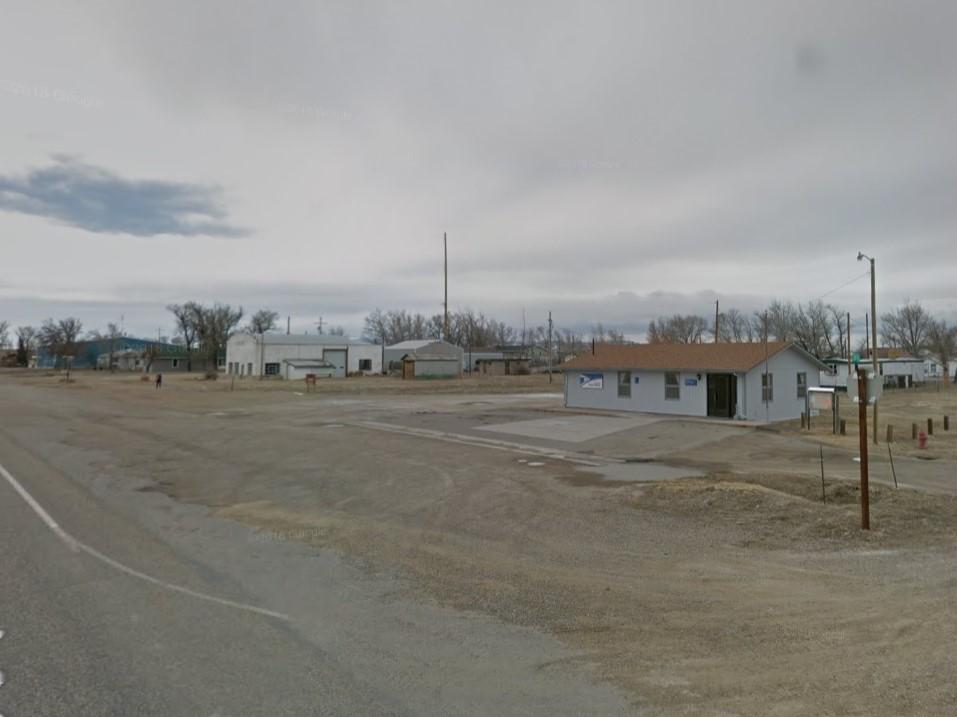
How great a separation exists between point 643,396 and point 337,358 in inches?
2042

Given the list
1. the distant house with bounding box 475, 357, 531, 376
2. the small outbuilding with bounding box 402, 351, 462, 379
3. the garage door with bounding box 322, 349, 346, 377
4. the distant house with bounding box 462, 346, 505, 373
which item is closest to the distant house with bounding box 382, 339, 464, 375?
the small outbuilding with bounding box 402, 351, 462, 379

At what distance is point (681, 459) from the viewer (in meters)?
16.1

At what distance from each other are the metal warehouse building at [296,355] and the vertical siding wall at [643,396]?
4273cm

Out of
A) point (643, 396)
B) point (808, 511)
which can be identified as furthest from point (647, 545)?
point (643, 396)

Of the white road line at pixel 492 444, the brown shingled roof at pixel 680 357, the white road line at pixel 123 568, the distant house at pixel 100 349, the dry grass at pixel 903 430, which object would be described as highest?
the distant house at pixel 100 349

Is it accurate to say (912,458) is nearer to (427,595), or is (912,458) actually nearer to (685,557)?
(685,557)

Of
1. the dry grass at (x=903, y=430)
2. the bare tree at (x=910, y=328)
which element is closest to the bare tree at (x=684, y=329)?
the bare tree at (x=910, y=328)

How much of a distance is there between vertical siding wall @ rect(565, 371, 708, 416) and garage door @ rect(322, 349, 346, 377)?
46.5 meters

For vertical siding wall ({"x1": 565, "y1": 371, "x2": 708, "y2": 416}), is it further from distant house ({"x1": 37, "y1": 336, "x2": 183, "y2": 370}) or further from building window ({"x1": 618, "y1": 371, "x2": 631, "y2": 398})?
distant house ({"x1": 37, "y1": 336, "x2": 183, "y2": 370})

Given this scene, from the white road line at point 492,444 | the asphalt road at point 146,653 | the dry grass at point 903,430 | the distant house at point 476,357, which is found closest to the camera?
the asphalt road at point 146,653

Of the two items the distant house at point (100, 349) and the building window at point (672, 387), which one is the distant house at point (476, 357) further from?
the building window at point (672, 387)

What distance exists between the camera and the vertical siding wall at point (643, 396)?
28938 millimetres

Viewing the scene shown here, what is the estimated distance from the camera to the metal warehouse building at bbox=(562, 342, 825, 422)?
27.9m

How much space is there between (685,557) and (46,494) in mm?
10643
